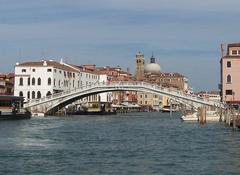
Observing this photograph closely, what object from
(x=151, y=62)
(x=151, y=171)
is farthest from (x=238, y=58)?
(x=151, y=62)

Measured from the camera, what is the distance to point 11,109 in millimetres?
34875

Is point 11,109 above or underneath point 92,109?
underneath

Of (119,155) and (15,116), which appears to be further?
(15,116)

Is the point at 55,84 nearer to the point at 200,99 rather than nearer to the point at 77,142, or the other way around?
the point at 200,99

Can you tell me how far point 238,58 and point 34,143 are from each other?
25.3 meters

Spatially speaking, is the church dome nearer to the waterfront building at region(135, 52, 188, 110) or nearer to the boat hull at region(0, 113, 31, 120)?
the waterfront building at region(135, 52, 188, 110)

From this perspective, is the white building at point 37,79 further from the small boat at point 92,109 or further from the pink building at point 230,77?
the pink building at point 230,77

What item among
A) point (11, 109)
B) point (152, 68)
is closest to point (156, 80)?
point (152, 68)

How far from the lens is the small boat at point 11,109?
1341 inches

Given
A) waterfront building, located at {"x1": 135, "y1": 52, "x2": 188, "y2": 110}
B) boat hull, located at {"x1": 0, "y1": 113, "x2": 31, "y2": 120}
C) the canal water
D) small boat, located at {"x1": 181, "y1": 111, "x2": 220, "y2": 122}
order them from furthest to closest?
1. waterfront building, located at {"x1": 135, "y1": 52, "x2": 188, "y2": 110}
2. boat hull, located at {"x1": 0, "y1": 113, "x2": 31, "y2": 120}
3. small boat, located at {"x1": 181, "y1": 111, "x2": 220, "y2": 122}
4. the canal water

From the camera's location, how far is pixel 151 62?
109m

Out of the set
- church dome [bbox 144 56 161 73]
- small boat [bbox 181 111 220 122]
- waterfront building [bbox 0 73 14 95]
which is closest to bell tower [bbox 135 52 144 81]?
church dome [bbox 144 56 161 73]

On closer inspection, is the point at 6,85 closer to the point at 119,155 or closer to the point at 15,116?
the point at 15,116

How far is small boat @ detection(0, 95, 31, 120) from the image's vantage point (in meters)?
34.1
